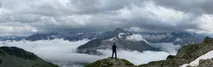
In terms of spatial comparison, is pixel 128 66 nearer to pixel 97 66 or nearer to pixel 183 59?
pixel 97 66

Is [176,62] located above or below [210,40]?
below

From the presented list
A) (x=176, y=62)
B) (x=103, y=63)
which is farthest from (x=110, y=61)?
(x=176, y=62)

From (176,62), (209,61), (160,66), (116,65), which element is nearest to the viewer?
(209,61)

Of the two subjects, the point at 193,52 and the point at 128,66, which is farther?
the point at 128,66

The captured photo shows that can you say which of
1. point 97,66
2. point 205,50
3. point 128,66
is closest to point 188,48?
point 205,50

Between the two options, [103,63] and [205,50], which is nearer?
[205,50]

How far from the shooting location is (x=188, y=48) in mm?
81938

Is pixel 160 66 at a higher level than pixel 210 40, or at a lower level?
lower

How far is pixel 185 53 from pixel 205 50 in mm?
6156

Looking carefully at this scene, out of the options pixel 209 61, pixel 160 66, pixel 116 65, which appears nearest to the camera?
pixel 209 61

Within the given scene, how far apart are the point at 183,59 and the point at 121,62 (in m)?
31.2

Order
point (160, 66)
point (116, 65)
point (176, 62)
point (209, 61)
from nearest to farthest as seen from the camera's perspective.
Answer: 1. point (209, 61)
2. point (176, 62)
3. point (160, 66)
4. point (116, 65)

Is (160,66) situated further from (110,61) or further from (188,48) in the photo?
(110,61)

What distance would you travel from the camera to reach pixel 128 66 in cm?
10069
